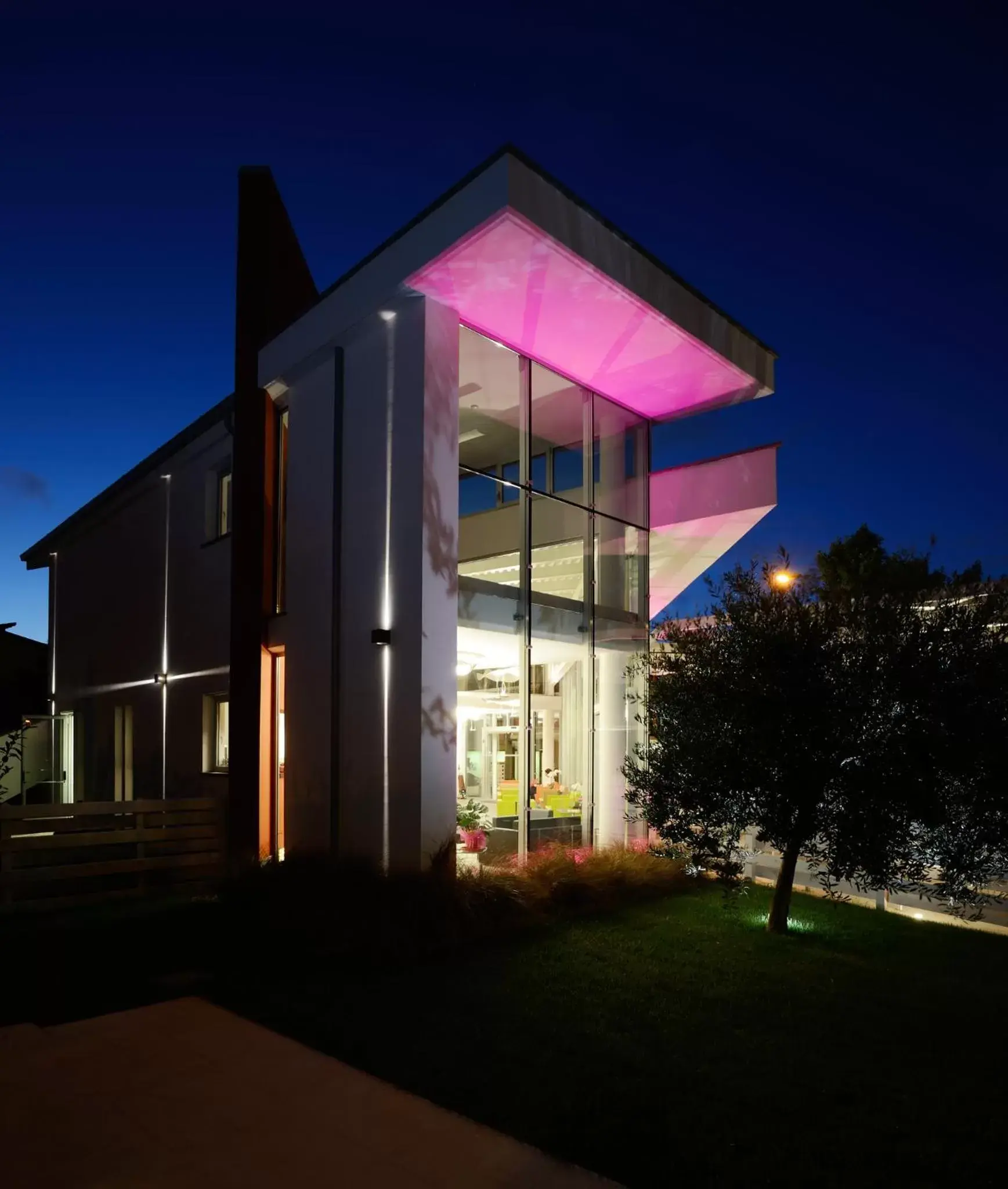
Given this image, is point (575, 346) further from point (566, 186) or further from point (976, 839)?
point (976, 839)

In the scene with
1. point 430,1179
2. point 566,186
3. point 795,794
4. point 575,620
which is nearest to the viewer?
point 430,1179

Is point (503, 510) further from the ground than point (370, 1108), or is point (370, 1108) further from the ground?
point (503, 510)

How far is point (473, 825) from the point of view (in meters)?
10.3

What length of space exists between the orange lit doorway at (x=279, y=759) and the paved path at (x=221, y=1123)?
5.46m

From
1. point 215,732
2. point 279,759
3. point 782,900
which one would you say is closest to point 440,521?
point 279,759

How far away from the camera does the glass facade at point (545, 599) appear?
34.2 ft

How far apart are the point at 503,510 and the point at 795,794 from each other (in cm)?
473

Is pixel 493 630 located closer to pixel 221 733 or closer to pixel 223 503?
pixel 221 733

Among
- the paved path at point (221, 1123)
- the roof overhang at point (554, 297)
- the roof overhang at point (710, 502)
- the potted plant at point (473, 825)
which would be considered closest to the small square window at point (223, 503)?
the roof overhang at point (554, 297)

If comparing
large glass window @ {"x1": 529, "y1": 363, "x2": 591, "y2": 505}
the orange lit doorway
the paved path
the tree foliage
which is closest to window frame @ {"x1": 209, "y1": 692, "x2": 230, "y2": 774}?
the orange lit doorway

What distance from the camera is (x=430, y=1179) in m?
3.64

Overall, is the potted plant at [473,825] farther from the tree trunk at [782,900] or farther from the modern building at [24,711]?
the modern building at [24,711]

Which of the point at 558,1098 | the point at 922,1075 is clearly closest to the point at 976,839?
the point at 922,1075

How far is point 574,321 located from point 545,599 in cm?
325
